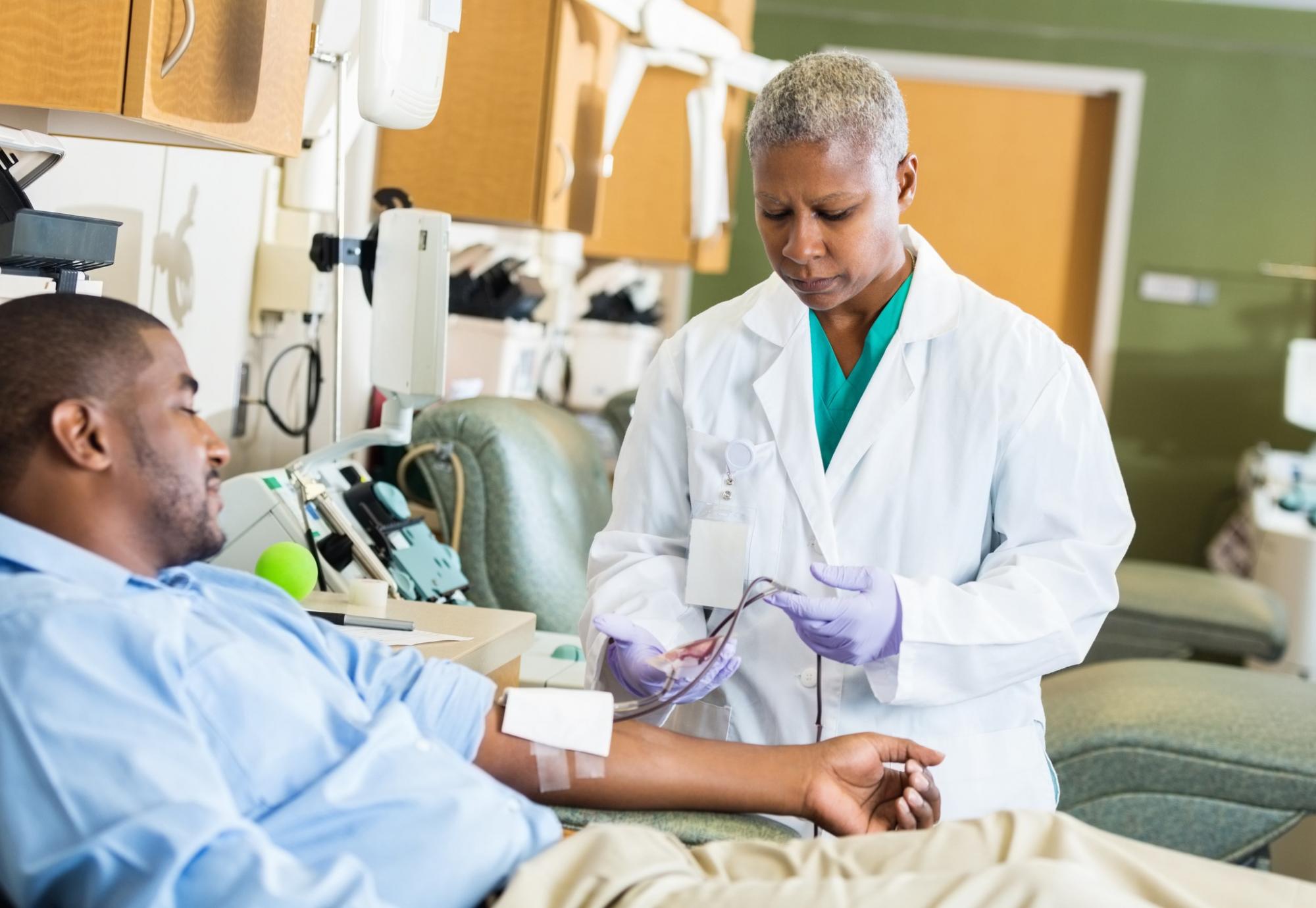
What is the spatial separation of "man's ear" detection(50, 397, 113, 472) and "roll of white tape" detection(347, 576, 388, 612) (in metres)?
0.73

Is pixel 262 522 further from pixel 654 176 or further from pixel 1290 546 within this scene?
pixel 1290 546

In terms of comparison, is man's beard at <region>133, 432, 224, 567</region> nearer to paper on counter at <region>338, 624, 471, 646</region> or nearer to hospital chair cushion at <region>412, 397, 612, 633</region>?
paper on counter at <region>338, 624, 471, 646</region>

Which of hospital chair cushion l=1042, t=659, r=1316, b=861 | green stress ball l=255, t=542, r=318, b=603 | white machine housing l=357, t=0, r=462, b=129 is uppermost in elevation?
white machine housing l=357, t=0, r=462, b=129

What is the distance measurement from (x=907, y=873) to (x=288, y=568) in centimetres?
92

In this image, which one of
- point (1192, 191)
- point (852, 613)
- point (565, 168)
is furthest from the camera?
point (1192, 191)

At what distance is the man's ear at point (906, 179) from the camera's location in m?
1.61

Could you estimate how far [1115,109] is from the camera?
5.78 metres

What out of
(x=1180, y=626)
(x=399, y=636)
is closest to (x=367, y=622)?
(x=399, y=636)

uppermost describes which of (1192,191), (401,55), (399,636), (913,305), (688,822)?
(1192,191)

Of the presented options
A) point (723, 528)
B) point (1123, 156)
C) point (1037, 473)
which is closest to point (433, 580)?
point (723, 528)

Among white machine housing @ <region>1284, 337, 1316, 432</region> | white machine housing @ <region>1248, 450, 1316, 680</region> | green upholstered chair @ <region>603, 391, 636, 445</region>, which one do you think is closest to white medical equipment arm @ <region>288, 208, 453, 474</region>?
green upholstered chair @ <region>603, 391, 636, 445</region>

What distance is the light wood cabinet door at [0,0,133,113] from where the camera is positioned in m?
1.35

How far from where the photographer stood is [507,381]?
126 inches

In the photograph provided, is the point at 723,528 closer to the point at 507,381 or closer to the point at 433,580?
the point at 433,580
